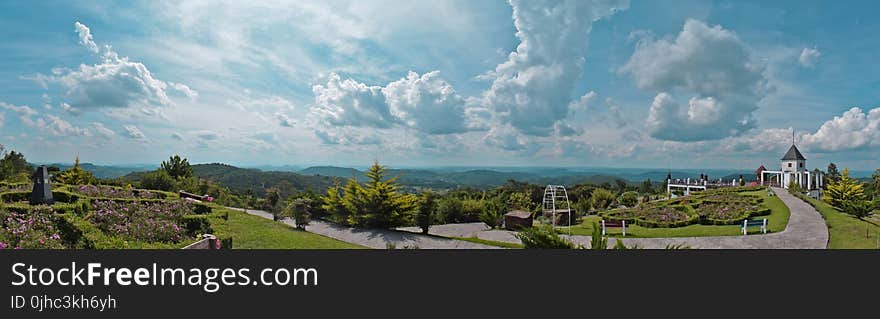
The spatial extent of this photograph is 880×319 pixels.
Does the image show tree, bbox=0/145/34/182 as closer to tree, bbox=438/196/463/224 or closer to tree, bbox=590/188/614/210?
tree, bbox=438/196/463/224

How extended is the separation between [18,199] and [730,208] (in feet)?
87.9

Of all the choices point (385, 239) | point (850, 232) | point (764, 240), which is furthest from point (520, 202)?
point (850, 232)

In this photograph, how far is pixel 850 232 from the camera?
1194cm

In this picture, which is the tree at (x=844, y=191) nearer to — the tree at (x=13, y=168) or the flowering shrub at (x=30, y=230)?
the flowering shrub at (x=30, y=230)

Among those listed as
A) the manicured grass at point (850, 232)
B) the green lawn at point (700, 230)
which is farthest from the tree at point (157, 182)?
the manicured grass at point (850, 232)

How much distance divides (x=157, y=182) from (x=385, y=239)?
15519 mm

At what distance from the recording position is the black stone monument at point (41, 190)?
32.1 feet

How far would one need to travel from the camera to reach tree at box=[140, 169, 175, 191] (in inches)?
803

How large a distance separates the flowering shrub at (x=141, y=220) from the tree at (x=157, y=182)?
11.2 m

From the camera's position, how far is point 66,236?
751 cm

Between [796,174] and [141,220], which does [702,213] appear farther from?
[141,220]

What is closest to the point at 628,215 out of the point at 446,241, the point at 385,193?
the point at 446,241

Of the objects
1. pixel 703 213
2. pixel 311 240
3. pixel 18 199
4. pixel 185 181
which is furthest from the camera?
pixel 185 181
